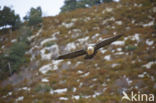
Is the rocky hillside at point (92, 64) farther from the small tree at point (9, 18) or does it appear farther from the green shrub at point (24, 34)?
the small tree at point (9, 18)

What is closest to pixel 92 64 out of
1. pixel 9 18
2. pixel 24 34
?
pixel 24 34

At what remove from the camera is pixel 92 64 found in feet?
50.3

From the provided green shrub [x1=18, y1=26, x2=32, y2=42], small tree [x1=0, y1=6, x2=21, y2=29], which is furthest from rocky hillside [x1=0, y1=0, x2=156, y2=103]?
small tree [x1=0, y1=6, x2=21, y2=29]

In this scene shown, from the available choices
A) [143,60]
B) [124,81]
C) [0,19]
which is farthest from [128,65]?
[0,19]

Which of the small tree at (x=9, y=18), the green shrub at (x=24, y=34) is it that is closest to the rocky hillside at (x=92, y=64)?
the green shrub at (x=24, y=34)

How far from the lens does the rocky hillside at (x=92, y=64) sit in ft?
36.6

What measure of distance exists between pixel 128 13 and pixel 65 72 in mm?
13479

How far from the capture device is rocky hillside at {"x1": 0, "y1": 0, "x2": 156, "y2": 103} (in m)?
11.2

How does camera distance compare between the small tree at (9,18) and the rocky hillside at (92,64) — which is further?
the small tree at (9,18)

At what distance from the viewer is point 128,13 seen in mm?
22578

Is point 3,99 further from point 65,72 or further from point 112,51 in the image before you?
point 112,51

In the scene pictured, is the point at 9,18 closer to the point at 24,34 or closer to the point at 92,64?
the point at 24,34

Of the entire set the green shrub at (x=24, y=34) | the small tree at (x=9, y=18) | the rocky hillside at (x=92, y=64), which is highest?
the small tree at (x=9, y=18)

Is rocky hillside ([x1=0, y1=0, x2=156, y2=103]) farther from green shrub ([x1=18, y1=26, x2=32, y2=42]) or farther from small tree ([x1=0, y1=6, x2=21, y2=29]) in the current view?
small tree ([x1=0, y1=6, x2=21, y2=29])
